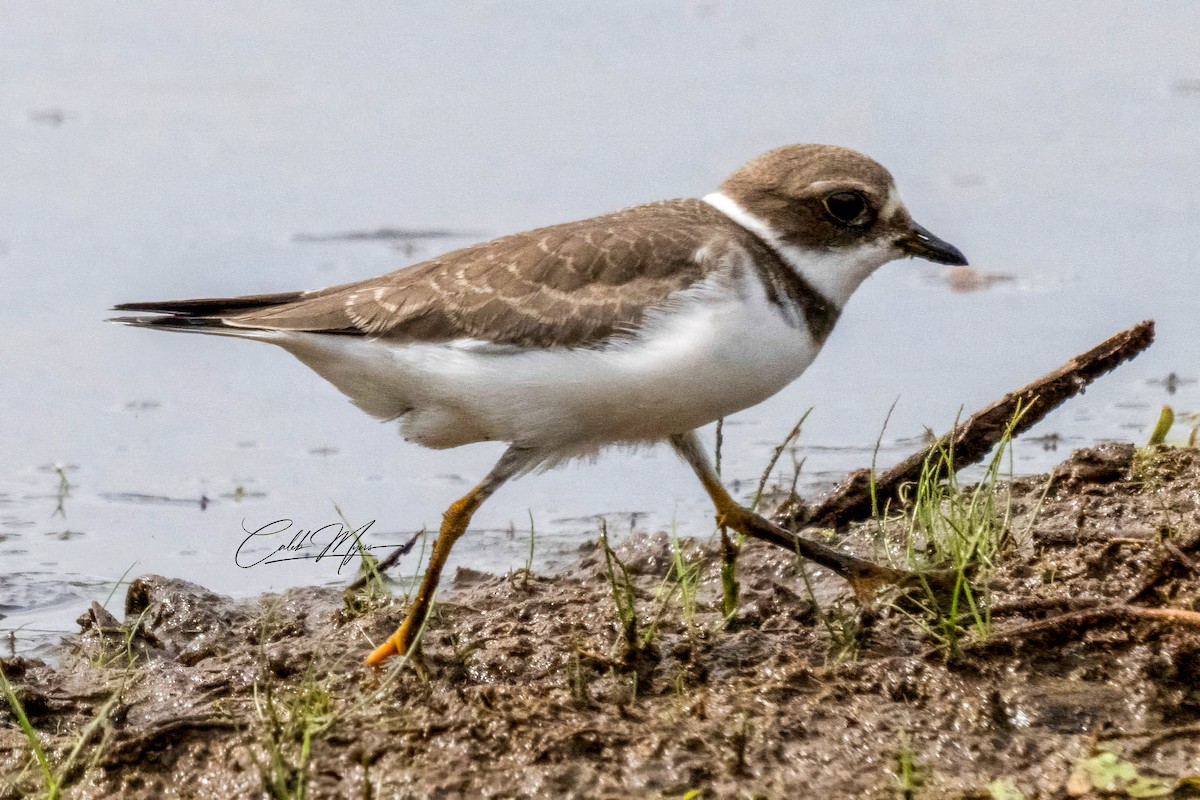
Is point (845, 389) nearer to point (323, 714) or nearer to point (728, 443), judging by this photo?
point (728, 443)

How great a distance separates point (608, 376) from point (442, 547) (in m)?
0.92

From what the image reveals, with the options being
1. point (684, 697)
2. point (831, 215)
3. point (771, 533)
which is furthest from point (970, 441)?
point (684, 697)

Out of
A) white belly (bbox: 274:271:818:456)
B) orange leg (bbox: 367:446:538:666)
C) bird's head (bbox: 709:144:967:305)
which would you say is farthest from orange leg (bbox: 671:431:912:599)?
bird's head (bbox: 709:144:967:305)

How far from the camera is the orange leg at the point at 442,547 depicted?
18.3 ft

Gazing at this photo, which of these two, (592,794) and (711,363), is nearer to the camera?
(592,794)

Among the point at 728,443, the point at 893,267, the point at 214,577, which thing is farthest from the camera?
the point at 893,267

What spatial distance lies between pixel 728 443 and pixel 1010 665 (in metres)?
4.03

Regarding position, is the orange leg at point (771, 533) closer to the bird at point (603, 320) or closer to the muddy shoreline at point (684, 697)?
the bird at point (603, 320)

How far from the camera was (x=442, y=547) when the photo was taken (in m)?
5.79

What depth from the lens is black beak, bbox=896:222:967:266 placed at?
239 inches

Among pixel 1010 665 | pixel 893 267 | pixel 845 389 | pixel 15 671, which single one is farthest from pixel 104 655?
pixel 893 267

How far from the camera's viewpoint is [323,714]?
470 cm

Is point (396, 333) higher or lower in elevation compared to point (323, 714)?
higher

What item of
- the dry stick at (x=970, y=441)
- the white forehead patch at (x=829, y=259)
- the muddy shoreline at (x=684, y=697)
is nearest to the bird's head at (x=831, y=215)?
the white forehead patch at (x=829, y=259)
